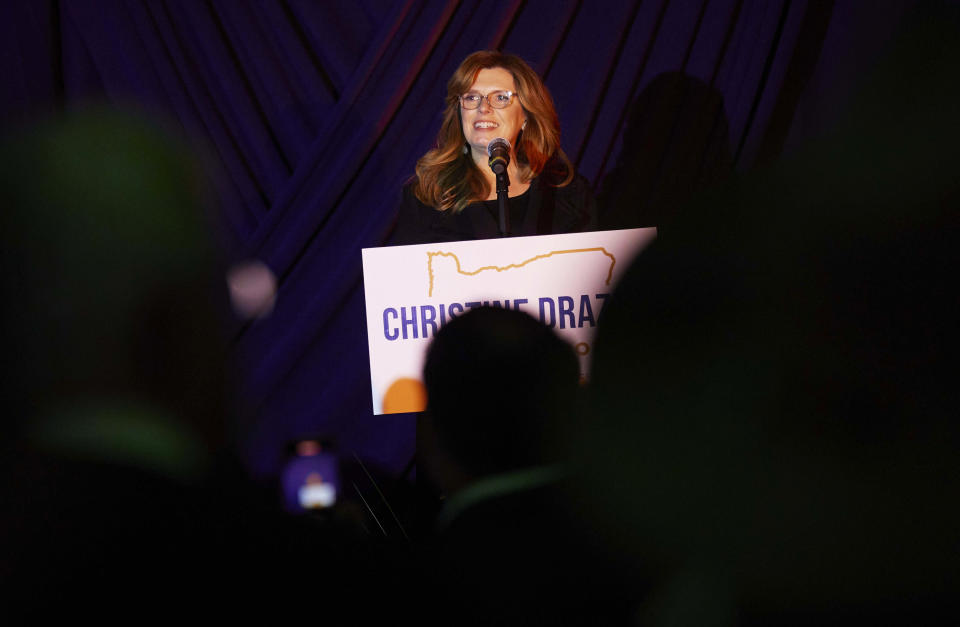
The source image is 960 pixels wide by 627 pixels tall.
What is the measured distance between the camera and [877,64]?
2.48 meters

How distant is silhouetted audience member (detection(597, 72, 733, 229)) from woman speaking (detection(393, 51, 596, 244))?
42 cm

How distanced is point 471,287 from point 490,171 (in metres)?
0.74

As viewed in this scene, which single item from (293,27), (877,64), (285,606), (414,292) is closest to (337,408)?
(414,292)

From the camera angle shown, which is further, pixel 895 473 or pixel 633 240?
pixel 633 240

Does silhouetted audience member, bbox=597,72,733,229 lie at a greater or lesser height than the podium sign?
greater

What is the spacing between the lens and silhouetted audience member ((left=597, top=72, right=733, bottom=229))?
2.64 metres

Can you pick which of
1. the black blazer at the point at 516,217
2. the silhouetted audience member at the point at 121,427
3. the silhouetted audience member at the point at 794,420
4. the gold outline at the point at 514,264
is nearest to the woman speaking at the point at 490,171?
the black blazer at the point at 516,217

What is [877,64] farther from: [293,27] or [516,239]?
[293,27]

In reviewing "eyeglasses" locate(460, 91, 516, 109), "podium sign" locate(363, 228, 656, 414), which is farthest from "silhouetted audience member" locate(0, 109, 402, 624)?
"eyeglasses" locate(460, 91, 516, 109)

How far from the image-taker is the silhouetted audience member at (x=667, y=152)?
8.68ft

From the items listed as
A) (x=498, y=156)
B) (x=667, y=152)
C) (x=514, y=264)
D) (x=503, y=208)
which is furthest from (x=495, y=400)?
(x=667, y=152)

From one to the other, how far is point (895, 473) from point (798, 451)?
96 mm

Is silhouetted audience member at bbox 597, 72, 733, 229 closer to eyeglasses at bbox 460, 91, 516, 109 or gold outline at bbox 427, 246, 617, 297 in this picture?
eyeglasses at bbox 460, 91, 516, 109

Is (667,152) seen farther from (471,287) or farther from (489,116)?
(471,287)
